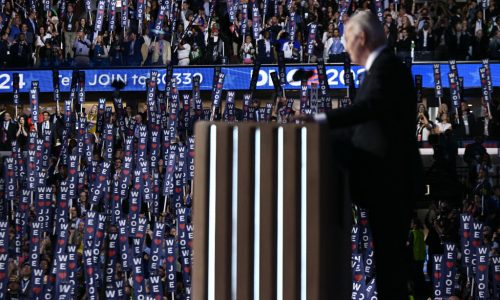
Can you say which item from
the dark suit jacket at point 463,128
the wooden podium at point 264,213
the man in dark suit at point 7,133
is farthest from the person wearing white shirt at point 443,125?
the wooden podium at point 264,213

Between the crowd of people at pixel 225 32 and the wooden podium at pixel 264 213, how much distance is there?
55.8 feet

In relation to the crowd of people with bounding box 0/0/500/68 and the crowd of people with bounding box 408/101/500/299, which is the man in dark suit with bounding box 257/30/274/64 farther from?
the crowd of people with bounding box 408/101/500/299

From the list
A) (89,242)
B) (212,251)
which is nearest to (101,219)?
(89,242)

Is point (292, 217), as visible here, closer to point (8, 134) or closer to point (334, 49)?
point (8, 134)

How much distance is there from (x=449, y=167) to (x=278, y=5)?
719 centimetres

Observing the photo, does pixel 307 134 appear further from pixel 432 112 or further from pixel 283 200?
pixel 432 112

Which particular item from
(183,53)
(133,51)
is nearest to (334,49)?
(183,53)

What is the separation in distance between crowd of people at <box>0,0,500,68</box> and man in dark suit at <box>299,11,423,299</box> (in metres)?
16.7

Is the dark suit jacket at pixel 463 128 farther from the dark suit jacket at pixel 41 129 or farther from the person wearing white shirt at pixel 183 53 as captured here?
the dark suit jacket at pixel 41 129

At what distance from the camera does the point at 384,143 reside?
4.84 meters

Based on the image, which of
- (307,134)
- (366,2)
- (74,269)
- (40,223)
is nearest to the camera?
(307,134)

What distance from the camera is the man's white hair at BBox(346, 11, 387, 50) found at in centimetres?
486

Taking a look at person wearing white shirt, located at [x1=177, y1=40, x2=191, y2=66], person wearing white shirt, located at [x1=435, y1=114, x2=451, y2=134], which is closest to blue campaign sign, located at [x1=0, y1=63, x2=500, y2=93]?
person wearing white shirt, located at [x1=177, y1=40, x2=191, y2=66]

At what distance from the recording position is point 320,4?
77.4ft
